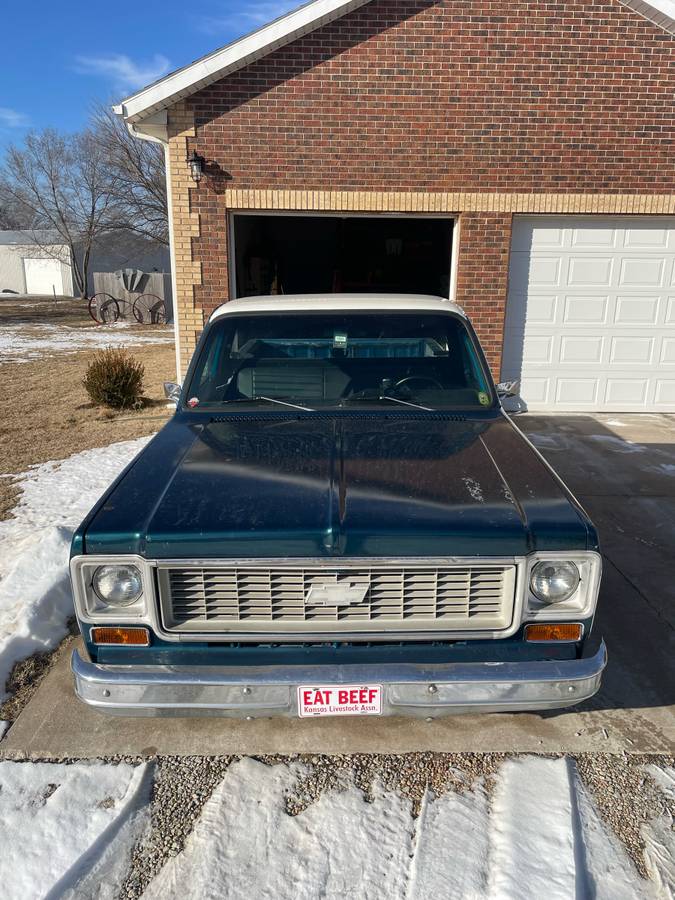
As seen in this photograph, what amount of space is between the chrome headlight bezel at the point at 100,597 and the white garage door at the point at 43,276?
4660 centimetres

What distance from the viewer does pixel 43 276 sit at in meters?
45.6

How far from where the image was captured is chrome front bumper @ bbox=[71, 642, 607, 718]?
91.1 inches

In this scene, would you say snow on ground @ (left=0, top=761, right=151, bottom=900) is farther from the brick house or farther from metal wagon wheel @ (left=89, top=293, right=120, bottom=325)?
metal wagon wheel @ (left=89, top=293, right=120, bottom=325)

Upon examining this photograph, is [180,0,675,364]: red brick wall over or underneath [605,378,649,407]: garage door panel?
over

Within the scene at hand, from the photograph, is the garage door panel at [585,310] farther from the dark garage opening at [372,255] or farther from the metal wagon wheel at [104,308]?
the metal wagon wheel at [104,308]

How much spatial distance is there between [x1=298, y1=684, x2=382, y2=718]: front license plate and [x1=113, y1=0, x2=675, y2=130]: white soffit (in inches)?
279

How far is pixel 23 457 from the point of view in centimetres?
713

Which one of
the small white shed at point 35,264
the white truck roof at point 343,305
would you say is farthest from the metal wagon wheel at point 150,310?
the white truck roof at point 343,305

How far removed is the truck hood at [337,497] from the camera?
89.1 inches

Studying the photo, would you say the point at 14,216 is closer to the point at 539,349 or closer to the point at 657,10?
the point at 539,349

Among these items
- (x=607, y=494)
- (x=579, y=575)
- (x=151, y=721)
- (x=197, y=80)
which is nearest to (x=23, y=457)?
(x=197, y=80)

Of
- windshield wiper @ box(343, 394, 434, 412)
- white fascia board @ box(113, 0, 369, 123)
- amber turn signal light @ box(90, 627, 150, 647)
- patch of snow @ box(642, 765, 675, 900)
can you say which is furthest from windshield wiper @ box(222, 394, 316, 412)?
white fascia board @ box(113, 0, 369, 123)

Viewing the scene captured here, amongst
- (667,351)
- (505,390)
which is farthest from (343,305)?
(667,351)

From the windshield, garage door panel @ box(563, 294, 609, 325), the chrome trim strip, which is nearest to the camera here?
the chrome trim strip
